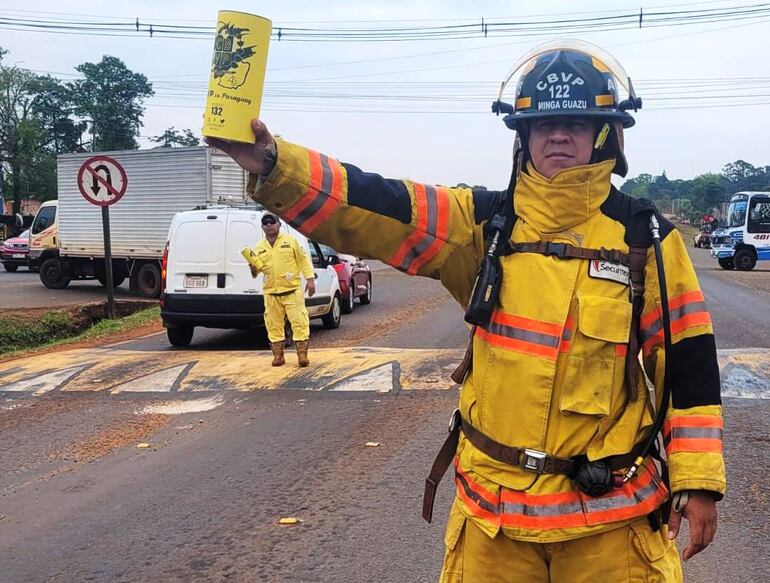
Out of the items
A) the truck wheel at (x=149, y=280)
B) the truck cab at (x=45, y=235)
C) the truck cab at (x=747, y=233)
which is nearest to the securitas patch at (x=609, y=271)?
the truck wheel at (x=149, y=280)

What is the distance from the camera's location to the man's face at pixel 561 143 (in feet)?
7.70

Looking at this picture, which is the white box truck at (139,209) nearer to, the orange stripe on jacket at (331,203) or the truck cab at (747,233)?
the orange stripe on jacket at (331,203)

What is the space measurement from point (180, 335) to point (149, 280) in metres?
9.19

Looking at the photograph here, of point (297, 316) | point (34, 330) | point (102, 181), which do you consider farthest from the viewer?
point (34, 330)

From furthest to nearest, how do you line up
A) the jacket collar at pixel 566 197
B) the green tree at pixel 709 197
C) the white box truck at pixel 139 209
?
1. the green tree at pixel 709 197
2. the white box truck at pixel 139 209
3. the jacket collar at pixel 566 197

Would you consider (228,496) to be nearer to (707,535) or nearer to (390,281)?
(707,535)

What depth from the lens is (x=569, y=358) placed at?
2174 millimetres

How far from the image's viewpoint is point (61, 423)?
7.06 m

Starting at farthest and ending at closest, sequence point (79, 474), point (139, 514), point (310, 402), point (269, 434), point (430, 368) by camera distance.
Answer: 1. point (430, 368)
2. point (310, 402)
3. point (269, 434)
4. point (79, 474)
5. point (139, 514)

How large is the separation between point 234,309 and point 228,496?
21.5 ft

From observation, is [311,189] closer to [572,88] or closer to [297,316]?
[572,88]

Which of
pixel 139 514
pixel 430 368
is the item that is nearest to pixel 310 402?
pixel 430 368

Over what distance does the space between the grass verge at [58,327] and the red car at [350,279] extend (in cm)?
350

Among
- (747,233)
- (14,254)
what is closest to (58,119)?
(14,254)
